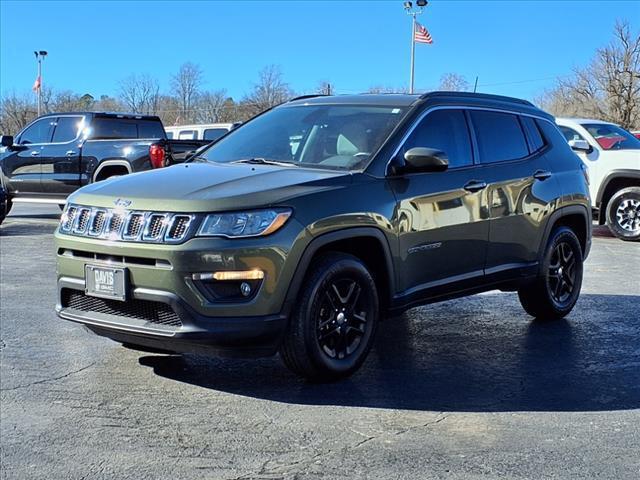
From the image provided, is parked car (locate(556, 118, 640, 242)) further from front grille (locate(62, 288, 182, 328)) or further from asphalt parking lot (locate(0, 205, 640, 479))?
front grille (locate(62, 288, 182, 328))

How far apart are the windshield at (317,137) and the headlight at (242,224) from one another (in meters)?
0.92

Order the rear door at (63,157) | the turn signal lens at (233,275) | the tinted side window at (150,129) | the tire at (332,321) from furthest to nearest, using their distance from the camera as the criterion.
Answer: the tinted side window at (150,129) → the rear door at (63,157) → the tire at (332,321) → the turn signal lens at (233,275)

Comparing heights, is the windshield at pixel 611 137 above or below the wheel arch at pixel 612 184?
above

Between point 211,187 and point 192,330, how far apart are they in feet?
2.78

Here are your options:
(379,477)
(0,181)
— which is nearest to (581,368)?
(379,477)

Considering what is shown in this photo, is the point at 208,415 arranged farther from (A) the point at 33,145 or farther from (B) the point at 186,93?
(B) the point at 186,93

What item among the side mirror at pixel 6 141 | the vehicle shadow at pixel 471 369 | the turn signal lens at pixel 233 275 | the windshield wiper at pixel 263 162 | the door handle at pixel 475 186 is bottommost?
the vehicle shadow at pixel 471 369

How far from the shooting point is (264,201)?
4.30 m

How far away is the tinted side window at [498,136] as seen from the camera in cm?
597

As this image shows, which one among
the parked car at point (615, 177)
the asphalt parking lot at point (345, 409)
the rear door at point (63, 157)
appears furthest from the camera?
the rear door at point (63, 157)

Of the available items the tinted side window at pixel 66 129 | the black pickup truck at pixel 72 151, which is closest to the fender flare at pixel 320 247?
the black pickup truck at pixel 72 151

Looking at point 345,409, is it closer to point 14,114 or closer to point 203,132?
point 203,132

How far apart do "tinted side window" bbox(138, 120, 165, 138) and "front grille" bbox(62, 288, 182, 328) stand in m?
10.5

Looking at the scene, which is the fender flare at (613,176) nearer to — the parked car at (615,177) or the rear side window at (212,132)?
the parked car at (615,177)
